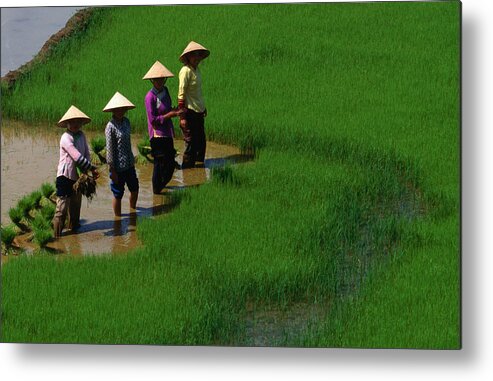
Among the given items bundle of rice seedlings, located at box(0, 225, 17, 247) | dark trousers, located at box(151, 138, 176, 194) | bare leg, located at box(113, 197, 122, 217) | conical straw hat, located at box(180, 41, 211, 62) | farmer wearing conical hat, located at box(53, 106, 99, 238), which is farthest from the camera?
dark trousers, located at box(151, 138, 176, 194)

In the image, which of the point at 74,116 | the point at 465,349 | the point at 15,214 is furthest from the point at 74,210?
the point at 465,349

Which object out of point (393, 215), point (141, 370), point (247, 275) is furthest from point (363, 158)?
point (141, 370)

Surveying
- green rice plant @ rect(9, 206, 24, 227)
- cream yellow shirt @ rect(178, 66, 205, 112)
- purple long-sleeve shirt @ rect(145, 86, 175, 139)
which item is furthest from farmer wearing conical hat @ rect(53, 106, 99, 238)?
cream yellow shirt @ rect(178, 66, 205, 112)

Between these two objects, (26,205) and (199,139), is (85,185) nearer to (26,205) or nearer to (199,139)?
(26,205)

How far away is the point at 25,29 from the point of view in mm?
9898

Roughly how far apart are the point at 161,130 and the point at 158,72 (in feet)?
1.38

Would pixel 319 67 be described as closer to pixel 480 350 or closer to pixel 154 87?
pixel 154 87

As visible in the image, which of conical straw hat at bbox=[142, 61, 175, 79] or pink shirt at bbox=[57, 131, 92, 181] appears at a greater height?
conical straw hat at bbox=[142, 61, 175, 79]

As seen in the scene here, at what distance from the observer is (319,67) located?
10336 mm

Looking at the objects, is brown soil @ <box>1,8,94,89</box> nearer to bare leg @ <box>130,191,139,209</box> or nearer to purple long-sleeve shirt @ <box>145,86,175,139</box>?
purple long-sleeve shirt @ <box>145,86,175,139</box>

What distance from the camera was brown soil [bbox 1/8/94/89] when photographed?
10.1m

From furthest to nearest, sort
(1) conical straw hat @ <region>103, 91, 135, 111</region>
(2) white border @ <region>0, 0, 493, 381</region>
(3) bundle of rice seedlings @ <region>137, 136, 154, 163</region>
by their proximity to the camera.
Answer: (3) bundle of rice seedlings @ <region>137, 136, 154, 163</region>
(1) conical straw hat @ <region>103, 91, 135, 111</region>
(2) white border @ <region>0, 0, 493, 381</region>

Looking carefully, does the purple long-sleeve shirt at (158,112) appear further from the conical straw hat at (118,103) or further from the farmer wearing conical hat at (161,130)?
the conical straw hat at (118,103)

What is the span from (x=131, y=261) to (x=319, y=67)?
6.28 ft
